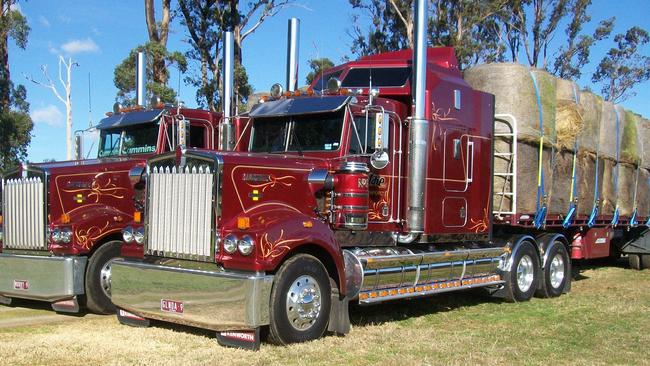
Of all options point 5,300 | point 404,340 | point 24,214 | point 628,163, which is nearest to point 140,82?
point 24,214

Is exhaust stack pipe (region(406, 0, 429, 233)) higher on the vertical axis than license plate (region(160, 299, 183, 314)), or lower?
higher

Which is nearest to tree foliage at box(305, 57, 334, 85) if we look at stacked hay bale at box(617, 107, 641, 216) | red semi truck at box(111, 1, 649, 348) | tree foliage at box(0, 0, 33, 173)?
red semi truck at box(111, 1, 649, 348)

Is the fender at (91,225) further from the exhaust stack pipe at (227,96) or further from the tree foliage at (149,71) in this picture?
the tree foliage at (149,71)

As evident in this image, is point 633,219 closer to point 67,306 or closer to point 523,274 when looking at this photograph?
point 523,274

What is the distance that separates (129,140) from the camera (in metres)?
10.6

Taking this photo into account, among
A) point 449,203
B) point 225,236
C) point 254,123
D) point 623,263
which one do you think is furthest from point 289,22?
point 623,263

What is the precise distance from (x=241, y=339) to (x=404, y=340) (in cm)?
183

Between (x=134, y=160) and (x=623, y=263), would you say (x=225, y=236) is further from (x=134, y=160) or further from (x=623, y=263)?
(x=623, y=263)

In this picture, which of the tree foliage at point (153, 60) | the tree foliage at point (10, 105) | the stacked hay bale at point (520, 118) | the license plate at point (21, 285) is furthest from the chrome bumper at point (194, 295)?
the tree foliage at point (10, 105)

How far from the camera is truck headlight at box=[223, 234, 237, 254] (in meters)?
6.70

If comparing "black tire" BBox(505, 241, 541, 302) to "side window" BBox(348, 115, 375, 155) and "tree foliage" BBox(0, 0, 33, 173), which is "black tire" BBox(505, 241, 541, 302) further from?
"tree foliage" BBox(0, 0, 33, 173)

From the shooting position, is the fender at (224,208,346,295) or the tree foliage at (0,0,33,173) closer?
the fender at (224,208,346,295)

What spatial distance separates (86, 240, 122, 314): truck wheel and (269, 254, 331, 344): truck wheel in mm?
2990

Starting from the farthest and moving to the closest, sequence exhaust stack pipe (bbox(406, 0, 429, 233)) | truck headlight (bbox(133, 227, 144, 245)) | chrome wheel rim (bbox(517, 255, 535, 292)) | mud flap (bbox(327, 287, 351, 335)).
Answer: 1. chrome wheel rim (bbox(517, 255, 535, 292))
2. exhaust stack pipe (bbox(406, 0, 429, 233))
3. truck headlight (bbox(133, 227, 144, 245))
4. mud flap (bbox(327, 287, 351, 335))
